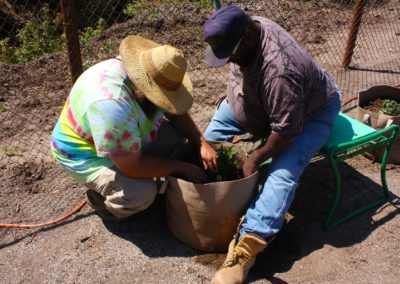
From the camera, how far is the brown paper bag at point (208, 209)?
2572 mm

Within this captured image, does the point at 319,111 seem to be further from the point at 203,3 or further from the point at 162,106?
the point at 203,3

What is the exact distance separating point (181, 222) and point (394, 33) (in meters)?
5.09

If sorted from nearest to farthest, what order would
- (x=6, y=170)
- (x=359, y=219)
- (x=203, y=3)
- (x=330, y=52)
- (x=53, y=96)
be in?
(x=359, y=219) < (x=6, y=170) < (x=53, y=96) < (x=330, y=52) < (x=203, y=3)

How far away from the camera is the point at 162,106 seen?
7.68 ft

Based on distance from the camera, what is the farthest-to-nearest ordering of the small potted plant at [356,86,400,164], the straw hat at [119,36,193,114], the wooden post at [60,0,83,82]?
the small potted plant at [356,86,400,164] → the wooden post at [60,0,83,82] → the straw hat at [119,36,193,114]

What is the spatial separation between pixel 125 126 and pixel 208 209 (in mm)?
687

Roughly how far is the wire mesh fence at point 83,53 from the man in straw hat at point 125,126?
27.0 inches

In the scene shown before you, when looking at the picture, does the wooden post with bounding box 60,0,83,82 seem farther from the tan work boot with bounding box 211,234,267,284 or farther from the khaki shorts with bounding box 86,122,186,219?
the tan work boot with bounding box 211,234,267,284

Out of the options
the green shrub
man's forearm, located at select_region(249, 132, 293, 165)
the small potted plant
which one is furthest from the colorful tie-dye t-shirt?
the green shrub

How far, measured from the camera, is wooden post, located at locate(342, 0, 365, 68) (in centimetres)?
471

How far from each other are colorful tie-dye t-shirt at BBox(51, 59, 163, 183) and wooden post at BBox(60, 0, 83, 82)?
0.80 meters

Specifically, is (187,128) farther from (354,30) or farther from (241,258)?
(354,30)

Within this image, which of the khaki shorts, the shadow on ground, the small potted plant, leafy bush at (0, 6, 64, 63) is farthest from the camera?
leafy bush at (0, 6, 64, 63)

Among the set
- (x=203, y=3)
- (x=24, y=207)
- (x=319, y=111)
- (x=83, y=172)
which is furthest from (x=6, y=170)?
(x=203, y=3)
